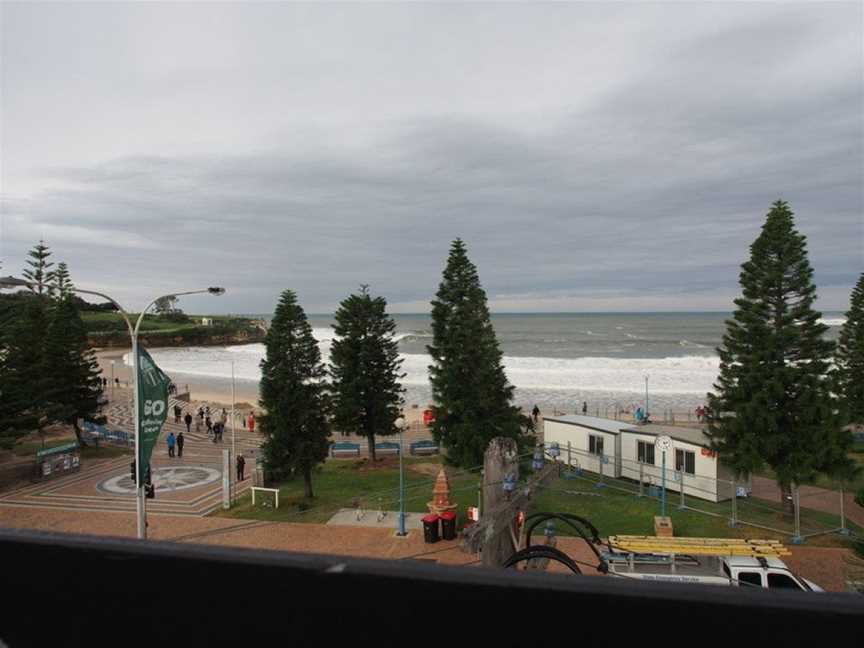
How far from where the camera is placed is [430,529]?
14922 mm

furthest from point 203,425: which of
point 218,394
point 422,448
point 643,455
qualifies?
point 643,455

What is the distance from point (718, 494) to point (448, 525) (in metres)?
9.71

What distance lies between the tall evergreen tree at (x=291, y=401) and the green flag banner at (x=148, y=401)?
747 centimetres

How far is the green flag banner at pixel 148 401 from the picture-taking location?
1134 centimetres

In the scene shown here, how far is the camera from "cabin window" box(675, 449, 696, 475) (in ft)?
61.4

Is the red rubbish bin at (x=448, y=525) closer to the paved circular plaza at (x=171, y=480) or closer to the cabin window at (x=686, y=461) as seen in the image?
the cabin window at (x=686, y=461)

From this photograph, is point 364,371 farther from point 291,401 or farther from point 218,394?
point 218,394

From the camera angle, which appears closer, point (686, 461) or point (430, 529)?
point (430, 529)

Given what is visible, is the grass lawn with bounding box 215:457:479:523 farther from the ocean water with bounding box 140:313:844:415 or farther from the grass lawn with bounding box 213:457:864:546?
the ocean water with bounding box 140:313:844:415

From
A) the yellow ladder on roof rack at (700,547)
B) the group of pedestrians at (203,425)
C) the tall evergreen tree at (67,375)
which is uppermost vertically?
the tall evergreen tree at (67,375)

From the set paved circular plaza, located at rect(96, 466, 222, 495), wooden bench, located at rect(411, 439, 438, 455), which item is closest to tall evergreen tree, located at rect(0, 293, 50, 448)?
paved circular plaza, located at rect(96, 466, 222, 495)

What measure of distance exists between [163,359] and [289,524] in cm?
7634

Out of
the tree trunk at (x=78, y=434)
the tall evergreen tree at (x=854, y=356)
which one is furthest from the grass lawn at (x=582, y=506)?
the tree trunk at (x=78, y=434)

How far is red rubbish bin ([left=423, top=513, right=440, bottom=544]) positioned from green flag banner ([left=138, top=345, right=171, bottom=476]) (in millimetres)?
7303
